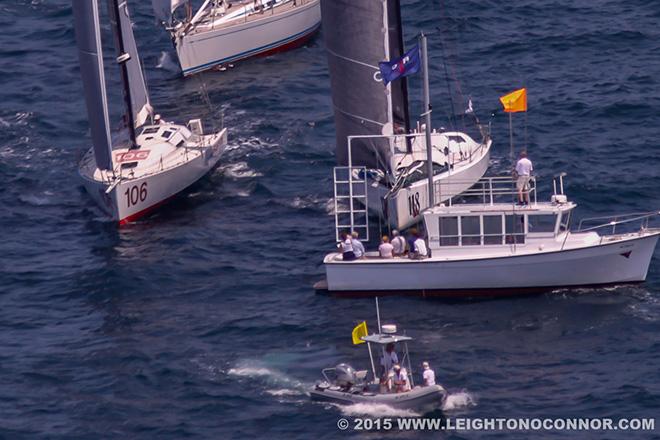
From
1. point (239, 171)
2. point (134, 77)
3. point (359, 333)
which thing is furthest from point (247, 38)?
point (359, 333)

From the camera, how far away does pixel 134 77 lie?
8475 cm

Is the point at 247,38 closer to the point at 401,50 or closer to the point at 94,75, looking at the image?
the point at 94,75

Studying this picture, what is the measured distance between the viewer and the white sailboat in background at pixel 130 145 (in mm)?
78625

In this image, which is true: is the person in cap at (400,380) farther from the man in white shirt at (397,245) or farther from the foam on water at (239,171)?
the foam on water at (239,171)

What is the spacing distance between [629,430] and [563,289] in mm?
11945

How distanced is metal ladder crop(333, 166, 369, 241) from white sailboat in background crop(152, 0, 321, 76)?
18400 mm

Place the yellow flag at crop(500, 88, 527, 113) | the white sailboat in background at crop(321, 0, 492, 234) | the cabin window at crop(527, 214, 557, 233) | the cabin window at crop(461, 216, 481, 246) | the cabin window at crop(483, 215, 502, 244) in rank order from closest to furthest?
the cabin window at crop(527, 214, 557, 233) → the cabin window at crop(483, 215, 502, 244) → the cabin window at crop(461, 216, 481, 246) → the yellow flag at crop(500, 88, 527, 113) → the white sailboat in background at crop(321, 0, 492, 234)

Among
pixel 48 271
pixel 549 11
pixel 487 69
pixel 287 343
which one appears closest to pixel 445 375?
pixel 287 343

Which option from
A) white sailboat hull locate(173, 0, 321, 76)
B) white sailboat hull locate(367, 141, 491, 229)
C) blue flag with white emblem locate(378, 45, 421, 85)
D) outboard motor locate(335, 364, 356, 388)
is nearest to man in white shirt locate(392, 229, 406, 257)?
white sailboat hull locate(367, 141, 491, 229)

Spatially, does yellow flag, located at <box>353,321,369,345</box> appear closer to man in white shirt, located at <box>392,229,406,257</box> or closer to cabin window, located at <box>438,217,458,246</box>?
man in white shirt, located at <box>392,229,406,257</box>

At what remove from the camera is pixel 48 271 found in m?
73.7

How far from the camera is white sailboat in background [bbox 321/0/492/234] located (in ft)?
246

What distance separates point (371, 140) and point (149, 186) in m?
11.4

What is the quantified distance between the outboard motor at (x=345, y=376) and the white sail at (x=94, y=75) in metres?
23.5
